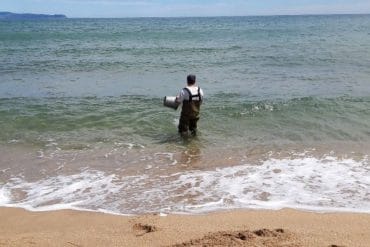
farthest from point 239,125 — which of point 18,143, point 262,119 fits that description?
point 18,143

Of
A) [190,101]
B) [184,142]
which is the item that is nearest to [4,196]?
[184,142]

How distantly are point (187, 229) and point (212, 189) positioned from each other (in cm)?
164

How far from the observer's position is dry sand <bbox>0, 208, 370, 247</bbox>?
16.3 feet

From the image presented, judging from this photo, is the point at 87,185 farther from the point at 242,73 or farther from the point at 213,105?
the point at 242,73

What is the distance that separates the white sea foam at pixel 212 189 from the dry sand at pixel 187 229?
1.03ft

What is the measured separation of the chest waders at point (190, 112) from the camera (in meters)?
9.91

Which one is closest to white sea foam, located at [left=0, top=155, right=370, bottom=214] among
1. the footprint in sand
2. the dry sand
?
the dry sand

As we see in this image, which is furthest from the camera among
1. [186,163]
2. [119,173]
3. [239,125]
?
[239,125]

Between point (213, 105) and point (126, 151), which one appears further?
point (213, 105)

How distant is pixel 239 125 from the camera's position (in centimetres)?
1123

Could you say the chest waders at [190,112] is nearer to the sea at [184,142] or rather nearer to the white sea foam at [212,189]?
the sea at [184,142]

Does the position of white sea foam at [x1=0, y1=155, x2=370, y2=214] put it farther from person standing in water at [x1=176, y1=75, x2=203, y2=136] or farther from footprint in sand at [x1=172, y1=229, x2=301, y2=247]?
person standing in water at [x1=176, y1=75, x2=203, y2=136]

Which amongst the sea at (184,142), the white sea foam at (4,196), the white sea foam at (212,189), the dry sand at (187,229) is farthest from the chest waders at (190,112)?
the dry sand at (187,229)

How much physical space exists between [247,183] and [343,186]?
1.35 metres
